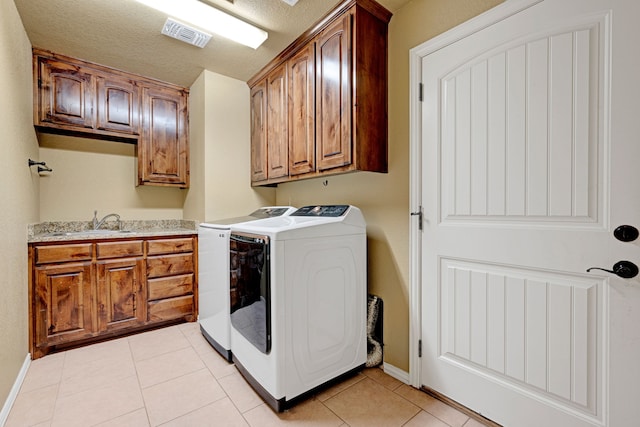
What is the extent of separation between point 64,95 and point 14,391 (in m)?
2.34

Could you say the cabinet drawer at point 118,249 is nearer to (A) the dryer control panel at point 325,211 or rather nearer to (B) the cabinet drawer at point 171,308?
(B) the cabinet drawer at point 171,308

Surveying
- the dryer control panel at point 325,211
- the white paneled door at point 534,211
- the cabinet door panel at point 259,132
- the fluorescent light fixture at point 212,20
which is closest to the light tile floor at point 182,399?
the white paneled door at point 534,211

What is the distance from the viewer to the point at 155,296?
269 cm

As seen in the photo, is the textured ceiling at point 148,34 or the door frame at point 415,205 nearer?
the door frame at point 415,205

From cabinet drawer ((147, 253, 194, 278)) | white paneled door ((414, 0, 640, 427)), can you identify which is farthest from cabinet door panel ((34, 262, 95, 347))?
white paneled door ((414, 0, 640, 427))

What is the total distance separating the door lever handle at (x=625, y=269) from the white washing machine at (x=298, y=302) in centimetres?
121

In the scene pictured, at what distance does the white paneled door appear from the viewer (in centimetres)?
112

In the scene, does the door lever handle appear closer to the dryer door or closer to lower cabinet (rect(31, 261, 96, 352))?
the dryer door

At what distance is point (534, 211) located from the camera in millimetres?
1331

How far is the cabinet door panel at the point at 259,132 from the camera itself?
2.87 m

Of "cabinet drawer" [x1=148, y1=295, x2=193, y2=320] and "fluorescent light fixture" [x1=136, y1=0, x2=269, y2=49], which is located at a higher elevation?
"fluorescent light fixture" [x1=136, y1=0, x2=269, y2=49]

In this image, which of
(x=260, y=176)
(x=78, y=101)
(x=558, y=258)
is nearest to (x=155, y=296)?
(x=260, y=176)

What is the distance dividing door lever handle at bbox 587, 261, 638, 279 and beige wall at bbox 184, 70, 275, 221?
2820mm

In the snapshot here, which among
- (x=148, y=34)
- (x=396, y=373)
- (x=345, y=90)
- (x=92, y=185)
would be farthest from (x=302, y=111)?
(x=92, y=185)
